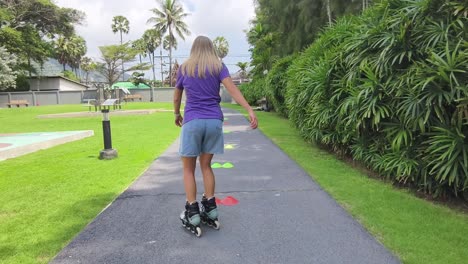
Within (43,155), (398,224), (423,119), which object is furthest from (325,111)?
(43,155)

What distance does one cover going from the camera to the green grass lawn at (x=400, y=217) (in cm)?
320

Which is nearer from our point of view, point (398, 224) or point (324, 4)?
point (398, 224)

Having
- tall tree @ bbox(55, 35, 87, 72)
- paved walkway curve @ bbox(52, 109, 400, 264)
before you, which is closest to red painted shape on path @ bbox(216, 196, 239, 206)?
paved walkway curve @ bbox(52, 109, 400, 264)

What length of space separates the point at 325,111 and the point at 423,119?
3.01 meters

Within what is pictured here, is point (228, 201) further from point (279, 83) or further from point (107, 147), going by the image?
point (279, 83)

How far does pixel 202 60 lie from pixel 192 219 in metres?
1.48

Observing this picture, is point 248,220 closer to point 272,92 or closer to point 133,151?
point 133,151

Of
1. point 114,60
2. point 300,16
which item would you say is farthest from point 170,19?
point 300,16

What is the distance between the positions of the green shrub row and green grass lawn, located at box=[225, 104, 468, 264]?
1.08ft

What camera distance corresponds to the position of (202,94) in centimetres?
362

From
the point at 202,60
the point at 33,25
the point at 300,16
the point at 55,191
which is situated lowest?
the point at 55,191

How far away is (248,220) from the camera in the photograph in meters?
3.99

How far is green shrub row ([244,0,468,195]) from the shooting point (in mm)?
4250

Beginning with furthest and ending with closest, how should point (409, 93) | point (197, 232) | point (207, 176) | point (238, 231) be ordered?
point (409, 93) < point (207, 176) < point (238, 231) < point (197, 232)
